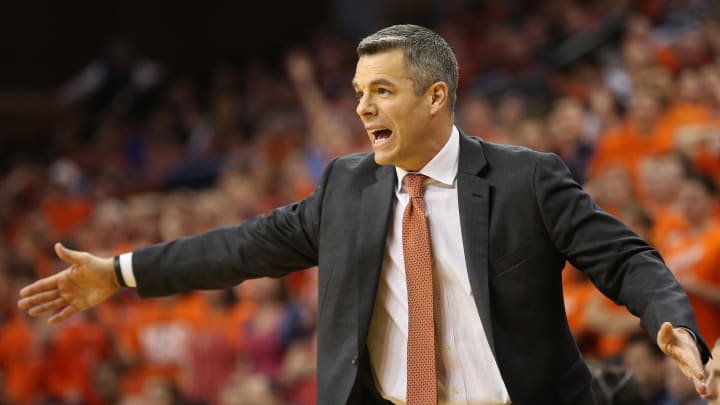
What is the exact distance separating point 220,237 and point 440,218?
687mm

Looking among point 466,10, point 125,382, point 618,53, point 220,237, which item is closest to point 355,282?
point 220,237

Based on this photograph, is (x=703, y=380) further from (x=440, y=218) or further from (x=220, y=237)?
(x=220, y=237)

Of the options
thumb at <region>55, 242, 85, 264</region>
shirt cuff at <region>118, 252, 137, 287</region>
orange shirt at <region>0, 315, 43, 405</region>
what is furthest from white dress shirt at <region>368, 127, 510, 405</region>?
orange shirt at <region>0, 315, 43, 405</region>

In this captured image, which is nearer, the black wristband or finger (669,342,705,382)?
finger (669,342,705,382)

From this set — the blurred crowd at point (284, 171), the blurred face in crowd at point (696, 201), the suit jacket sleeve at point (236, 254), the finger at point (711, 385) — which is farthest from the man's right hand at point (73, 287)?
the blurred face in crowd at point (696, 201)

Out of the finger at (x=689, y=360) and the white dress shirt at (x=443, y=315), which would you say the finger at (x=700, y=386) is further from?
the white dress shirt at (x=443, y=315)

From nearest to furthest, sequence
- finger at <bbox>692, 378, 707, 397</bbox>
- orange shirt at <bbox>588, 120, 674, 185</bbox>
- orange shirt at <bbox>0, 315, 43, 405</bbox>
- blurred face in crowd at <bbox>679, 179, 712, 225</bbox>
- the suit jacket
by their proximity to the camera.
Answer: finger at <bbox>692, 378, 707, 397</bbox> → the suit jacket → blurred face in crowd at <bbox>679, 179, 712, 225</bbox> → orange shirt at <bbox>588, 120, 674, 185</bbox> → orange shirt at <bbox>0, 315, 43, 405</bbox>

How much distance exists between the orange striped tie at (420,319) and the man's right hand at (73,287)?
3.13 feet

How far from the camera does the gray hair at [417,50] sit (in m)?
2.68

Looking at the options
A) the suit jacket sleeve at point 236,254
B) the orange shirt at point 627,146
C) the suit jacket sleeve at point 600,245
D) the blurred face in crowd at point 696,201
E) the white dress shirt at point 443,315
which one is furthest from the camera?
the orange shirt at point 627,146

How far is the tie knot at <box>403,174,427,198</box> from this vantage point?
9.05 ft

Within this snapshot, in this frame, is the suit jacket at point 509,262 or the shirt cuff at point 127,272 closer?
the suit jacket at point 509,262

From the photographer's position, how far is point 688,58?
7184 mm

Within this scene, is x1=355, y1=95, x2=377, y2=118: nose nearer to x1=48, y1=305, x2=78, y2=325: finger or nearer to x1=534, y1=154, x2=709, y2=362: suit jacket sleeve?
x1=534, y1=154, x2=709, y2=362: suit jacket sleeve
